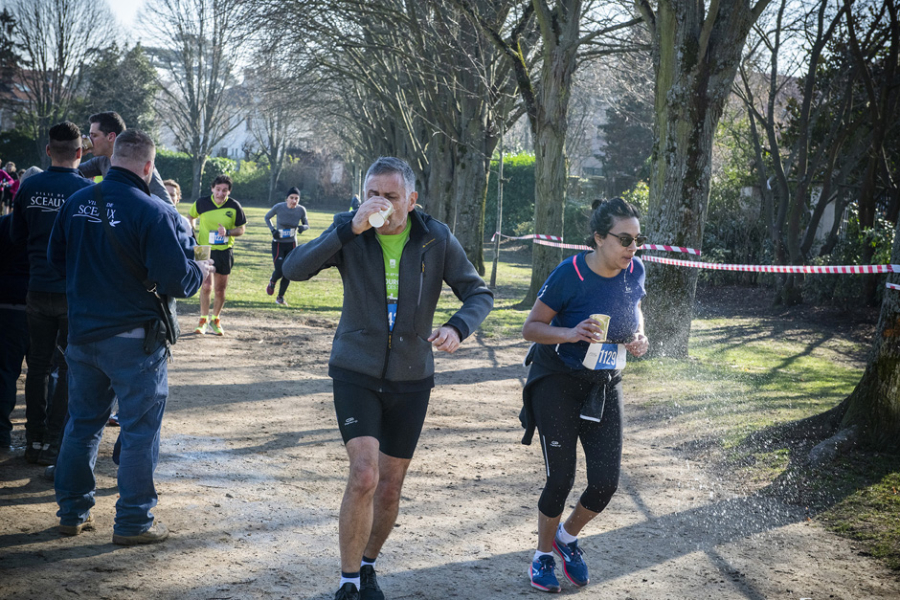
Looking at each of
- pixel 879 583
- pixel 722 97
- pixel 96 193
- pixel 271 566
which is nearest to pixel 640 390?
pixel 722 97

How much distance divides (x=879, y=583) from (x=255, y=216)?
4863cm

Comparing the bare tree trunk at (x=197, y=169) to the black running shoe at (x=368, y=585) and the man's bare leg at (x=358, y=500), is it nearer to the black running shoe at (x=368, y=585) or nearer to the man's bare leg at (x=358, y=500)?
the black running shoe at (x=368, y=585)

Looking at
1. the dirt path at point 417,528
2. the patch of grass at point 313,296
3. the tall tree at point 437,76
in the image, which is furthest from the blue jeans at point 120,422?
the tall tree at point 437,76

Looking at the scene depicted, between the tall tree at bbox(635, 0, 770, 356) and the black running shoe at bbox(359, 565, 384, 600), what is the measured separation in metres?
7.97

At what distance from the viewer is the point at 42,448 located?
5.66 m

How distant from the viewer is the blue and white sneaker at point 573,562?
430cm

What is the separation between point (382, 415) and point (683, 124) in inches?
327

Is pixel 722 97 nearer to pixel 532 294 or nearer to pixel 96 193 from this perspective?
pixel 532 294

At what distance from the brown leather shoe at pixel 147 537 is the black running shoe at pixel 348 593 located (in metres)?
1.35

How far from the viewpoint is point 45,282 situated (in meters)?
5.45

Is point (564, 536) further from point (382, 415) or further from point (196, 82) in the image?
point (196, 82)

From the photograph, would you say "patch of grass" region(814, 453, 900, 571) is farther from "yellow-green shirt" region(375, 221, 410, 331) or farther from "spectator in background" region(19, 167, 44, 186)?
"spectator in background" region(19, 167, 44, 186)

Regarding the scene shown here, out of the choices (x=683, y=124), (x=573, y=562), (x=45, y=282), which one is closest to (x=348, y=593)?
(x=573, y=562)

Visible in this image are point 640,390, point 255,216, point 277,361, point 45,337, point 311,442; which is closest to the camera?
point 45,337
